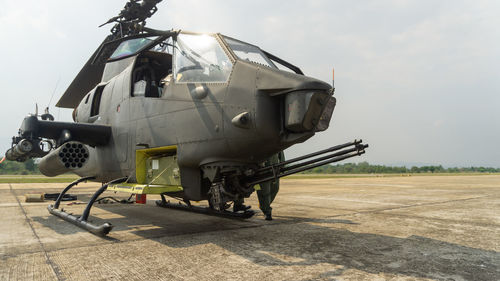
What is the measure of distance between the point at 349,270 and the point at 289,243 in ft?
4.50

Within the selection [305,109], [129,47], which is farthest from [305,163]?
[129,47]

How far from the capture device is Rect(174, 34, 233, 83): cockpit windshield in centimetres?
452

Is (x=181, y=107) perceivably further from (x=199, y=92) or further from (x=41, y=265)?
(x=41, y=265)

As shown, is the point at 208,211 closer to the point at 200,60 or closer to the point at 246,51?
the point at 200,60

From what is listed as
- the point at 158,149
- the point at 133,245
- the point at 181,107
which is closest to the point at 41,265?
the point at 133,245

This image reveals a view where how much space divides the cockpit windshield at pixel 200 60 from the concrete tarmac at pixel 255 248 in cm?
244

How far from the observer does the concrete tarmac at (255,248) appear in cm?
336

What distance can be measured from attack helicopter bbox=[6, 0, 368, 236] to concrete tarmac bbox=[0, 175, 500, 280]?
60 cm

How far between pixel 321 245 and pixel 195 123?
2.56 meters

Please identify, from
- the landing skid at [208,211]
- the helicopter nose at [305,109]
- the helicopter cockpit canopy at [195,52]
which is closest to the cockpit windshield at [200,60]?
the helicopter cockpit canopy at [195,52]

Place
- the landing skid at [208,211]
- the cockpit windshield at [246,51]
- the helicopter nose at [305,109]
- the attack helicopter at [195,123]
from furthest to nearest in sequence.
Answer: the landing skid at [208,211] < the cockpit windshield at [246,51] < the attack helicopter at [195,123] < the helicopter nose at [305,109]

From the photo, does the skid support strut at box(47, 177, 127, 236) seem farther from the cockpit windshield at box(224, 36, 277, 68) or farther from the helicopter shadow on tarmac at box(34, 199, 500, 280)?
the cockpit windshield at box(224, 36, 277, 68)

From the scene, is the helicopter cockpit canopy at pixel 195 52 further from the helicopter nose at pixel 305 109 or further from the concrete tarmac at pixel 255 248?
the concrete tarmac at pixel 255 248

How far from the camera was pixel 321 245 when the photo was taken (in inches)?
181
